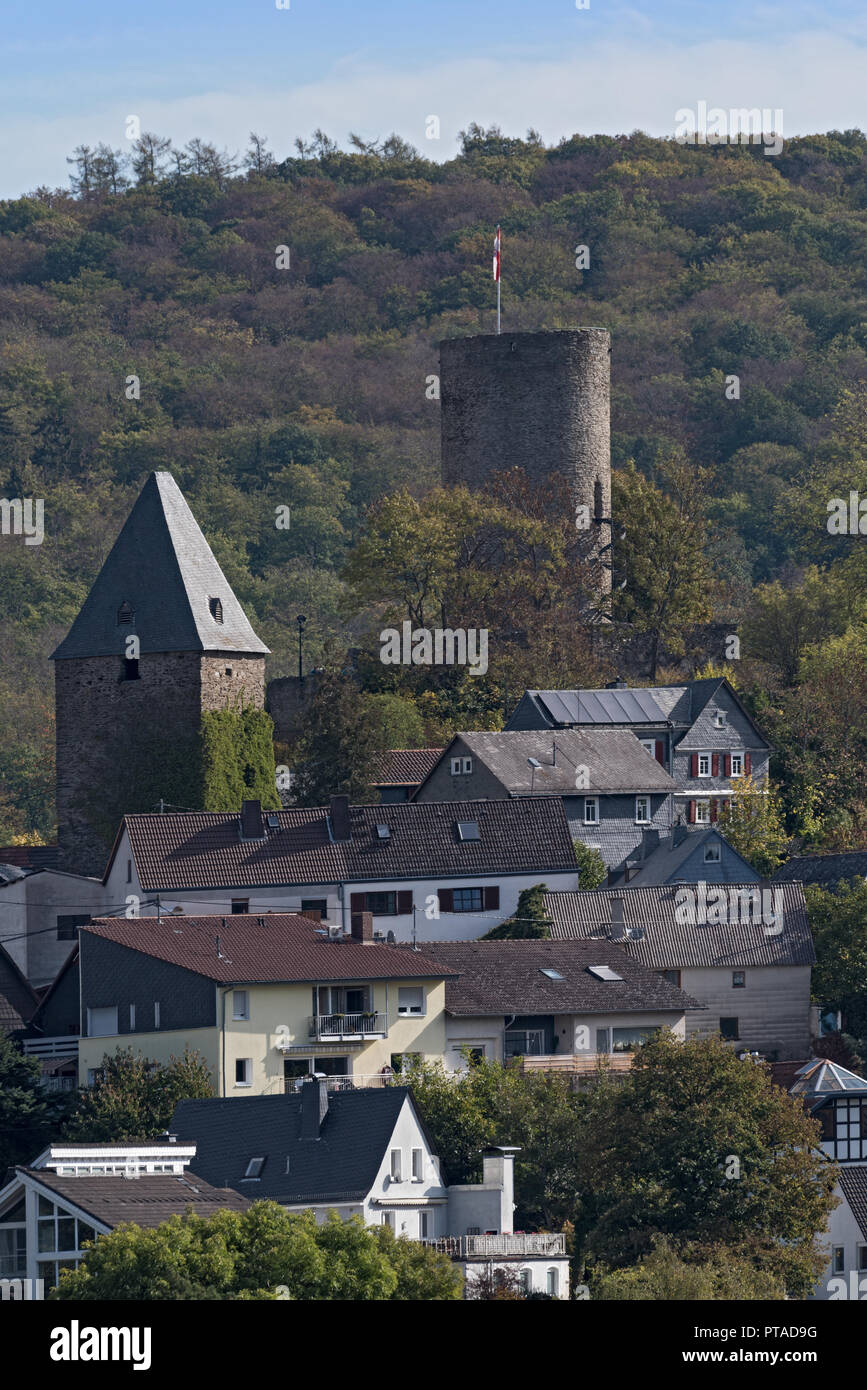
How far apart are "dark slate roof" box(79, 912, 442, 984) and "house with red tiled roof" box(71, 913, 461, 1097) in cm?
3

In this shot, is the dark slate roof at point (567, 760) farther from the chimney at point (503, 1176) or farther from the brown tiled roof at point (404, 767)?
the chimney at point (503, 1176)

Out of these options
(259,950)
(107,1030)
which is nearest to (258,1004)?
(259,950)

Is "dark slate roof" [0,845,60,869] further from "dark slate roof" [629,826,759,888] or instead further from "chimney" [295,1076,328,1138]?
"chimney" [295,1076,328,1138]

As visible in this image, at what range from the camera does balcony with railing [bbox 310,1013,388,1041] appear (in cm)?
3903

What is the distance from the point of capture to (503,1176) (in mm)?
33062

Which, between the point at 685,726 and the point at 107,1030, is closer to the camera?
the point at 107,1030

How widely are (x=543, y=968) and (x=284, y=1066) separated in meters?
5.48

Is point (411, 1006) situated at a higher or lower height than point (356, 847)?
lower

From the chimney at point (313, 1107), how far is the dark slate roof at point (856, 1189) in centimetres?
805

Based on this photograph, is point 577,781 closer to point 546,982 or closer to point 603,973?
point 603,973

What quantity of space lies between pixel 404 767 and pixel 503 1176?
2155 cm
